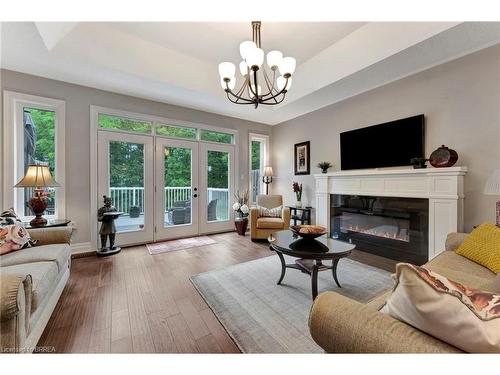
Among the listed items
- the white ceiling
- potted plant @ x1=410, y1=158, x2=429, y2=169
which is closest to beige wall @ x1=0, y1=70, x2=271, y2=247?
the white ceiling

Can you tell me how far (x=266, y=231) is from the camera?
393 cm

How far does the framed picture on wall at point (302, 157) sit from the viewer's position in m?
4.65

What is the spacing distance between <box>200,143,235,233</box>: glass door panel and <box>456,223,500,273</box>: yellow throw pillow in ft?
12.8

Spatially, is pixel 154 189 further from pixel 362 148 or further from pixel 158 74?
pixel 362 148

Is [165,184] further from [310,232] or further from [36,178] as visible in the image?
[310,232]

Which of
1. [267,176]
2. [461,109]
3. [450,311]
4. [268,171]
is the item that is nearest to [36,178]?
[450,311]

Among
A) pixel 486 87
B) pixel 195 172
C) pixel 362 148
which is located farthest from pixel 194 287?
pixel 486 87

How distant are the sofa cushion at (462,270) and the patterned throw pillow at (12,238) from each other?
3493 mm

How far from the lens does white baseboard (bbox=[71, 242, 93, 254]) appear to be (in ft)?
10.8

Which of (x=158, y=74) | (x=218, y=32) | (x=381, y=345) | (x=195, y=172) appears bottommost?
(x=381, y=345)

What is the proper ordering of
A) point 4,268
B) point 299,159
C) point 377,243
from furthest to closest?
point 299,159 < point 377,243 < point 4,268

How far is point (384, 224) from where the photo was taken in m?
3.35

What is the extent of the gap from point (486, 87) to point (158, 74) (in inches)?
160

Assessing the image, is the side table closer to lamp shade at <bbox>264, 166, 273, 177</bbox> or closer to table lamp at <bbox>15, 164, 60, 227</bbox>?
lamp shade at <bbox>264, 166, 273, 177</bbox>
